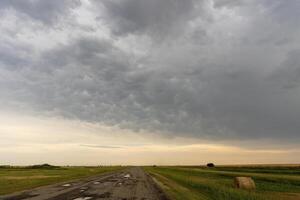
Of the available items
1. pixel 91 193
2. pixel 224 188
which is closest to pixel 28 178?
pixel 91 193

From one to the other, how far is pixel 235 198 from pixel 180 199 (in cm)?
487

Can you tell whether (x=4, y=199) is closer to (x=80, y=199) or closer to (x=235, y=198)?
(x=80, y=199)

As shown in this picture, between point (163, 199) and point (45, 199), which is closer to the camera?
point (45, 199)

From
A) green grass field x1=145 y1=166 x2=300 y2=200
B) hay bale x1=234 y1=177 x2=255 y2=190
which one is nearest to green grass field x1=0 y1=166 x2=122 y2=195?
green grass field x1=145 y1=166 x2=300 y2=200

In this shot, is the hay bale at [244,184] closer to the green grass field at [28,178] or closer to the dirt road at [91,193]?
the dirt road at [91,193]

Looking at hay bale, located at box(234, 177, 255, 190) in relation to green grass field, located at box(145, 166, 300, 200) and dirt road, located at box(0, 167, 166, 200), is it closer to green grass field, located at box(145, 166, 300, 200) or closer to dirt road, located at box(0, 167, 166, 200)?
green grass field, located at box(145, 166, 300, 200)

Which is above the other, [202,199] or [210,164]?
[210,164]

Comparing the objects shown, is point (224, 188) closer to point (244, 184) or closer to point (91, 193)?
point (244, 184)

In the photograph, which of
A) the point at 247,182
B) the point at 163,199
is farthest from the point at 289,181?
the point at 163,199

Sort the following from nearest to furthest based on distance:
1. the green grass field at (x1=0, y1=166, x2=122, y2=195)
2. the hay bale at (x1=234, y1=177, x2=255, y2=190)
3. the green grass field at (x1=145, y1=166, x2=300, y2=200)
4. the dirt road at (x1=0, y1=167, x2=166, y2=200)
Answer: the dirt road at (x1=0, y1=167, x2=166, y2=200) < the green grass field at (x1=145, y1=166, x2=300, y2=200) < the green grass field at (x1=0, y1=166, x2=122, y2=195) < the hay bale at (x1=234, y1=177, x2=255, y2=190)

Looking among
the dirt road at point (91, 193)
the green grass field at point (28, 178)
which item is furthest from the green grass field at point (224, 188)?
the green grass field at point (28, 178)

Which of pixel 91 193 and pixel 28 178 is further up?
pixel 28 178

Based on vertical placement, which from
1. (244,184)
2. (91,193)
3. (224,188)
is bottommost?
(91,193)

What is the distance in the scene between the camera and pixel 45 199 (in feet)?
57.0
